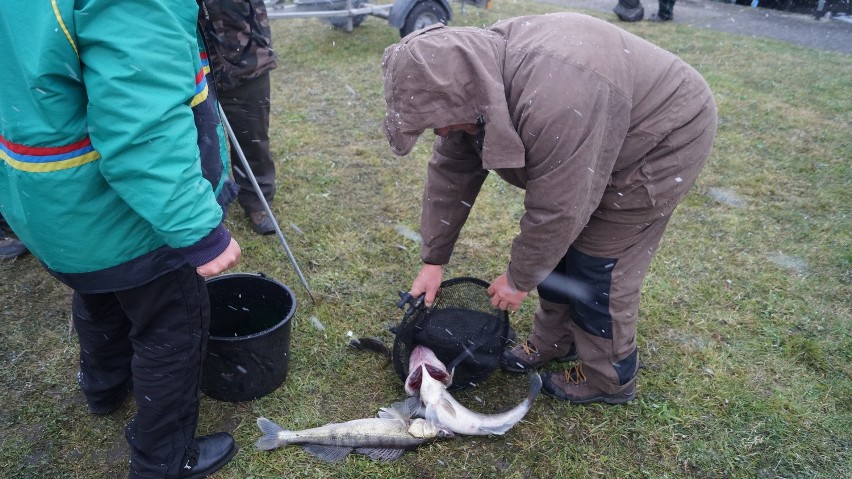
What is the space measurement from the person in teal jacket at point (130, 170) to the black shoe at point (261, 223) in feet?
6.24

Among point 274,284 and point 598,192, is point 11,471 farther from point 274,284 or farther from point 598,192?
point 598,192

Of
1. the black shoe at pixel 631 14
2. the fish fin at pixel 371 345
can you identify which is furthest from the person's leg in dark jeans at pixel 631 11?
the fish fin at pixel 371 345

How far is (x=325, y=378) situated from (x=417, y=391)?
539 millimetres

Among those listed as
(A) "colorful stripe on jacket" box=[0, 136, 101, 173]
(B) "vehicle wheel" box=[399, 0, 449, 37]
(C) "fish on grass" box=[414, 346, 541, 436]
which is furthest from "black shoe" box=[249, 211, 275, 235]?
(B) "vehicle wheel" box=[399, 0, 449, 37]

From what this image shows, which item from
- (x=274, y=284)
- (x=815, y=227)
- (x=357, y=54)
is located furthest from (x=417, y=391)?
(x=357, y=54)

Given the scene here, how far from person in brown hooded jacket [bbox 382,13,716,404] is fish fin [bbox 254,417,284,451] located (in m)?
0.89

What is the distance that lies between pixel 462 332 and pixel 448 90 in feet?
4.73

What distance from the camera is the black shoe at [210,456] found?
7.80 feet

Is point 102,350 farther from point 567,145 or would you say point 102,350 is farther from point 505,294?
point 567,145

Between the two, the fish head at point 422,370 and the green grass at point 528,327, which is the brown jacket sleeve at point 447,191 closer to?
the fish head at point 422,370

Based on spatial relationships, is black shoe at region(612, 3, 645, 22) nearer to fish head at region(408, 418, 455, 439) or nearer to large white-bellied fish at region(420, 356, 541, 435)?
large white-bellied fish at region(420, 356, 541, 435)

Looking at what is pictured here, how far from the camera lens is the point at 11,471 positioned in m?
2.43

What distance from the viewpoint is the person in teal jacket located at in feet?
4.77

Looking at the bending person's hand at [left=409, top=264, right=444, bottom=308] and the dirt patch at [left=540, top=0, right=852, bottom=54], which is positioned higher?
the bending person's hand at [left=409, top=264, right=444, bottom=308]
